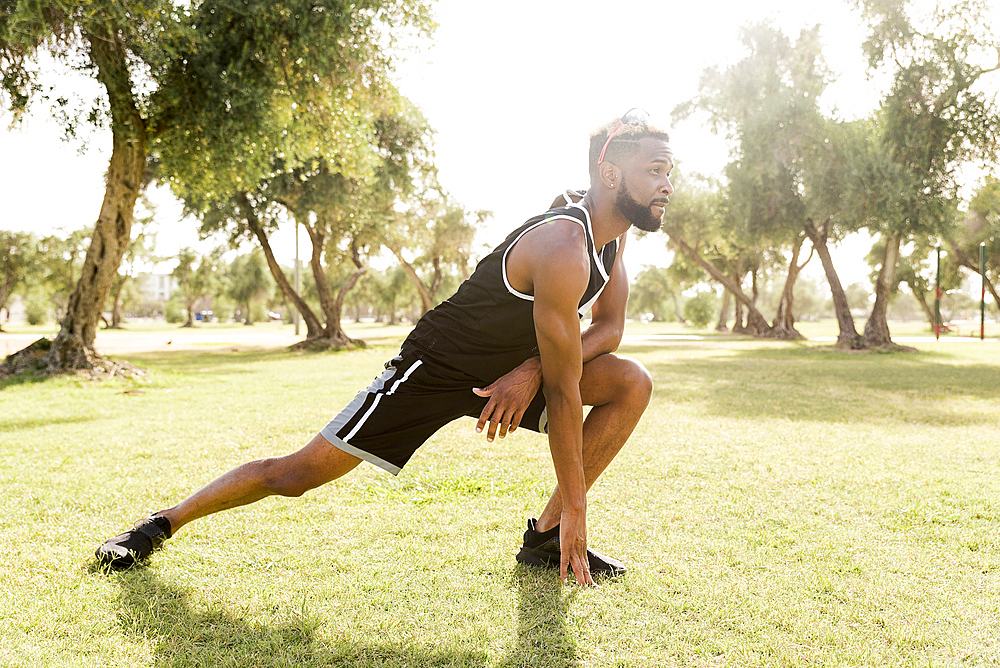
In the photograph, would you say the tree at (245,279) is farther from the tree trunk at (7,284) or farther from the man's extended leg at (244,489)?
the man's extended leg at (244,489)

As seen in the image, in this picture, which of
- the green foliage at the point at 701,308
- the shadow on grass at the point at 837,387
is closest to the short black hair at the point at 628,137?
the shadow on grass at the point at 837,387

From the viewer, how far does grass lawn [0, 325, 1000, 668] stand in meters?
2.44

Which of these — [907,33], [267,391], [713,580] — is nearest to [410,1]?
[267,391]

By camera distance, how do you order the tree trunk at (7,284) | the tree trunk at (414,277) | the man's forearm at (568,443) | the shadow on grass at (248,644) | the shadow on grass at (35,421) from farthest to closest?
the tree trunk at (7,284) → the tree trunk at (414,277) → the shadow on grass at (35,421) → the man's forearm at (568,443) → the shadow on grass at (248,644)

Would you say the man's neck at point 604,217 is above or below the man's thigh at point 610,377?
above

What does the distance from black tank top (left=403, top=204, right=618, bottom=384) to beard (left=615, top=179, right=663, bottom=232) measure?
0.17m

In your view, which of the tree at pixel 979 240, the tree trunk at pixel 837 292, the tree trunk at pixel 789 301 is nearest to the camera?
the tree trunk at pixel 837 292

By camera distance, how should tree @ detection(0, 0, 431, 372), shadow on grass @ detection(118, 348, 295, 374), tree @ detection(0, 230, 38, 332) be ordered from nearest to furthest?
1. tree @ detection(0, 0, 431, 372)
2. shadow on grass @ detection(118, 348, 295, 374)
3. tree @ detection(0, 230, 38, 332)

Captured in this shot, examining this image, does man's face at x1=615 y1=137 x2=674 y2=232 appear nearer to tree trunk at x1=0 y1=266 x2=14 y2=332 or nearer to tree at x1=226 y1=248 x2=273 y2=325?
tree trunk at x1=0 y1=266 x2=14 y2=332

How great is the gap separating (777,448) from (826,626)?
374 cm

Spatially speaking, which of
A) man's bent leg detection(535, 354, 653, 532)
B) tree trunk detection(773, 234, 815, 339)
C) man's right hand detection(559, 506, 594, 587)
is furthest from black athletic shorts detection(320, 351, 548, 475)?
tree trunk detection(773, 234, 815, 339)

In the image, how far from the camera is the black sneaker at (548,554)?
3100 mm

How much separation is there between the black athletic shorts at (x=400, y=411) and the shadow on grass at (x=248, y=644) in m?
0.70

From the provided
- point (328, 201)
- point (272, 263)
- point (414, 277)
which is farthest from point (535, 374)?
point (414, 277)
